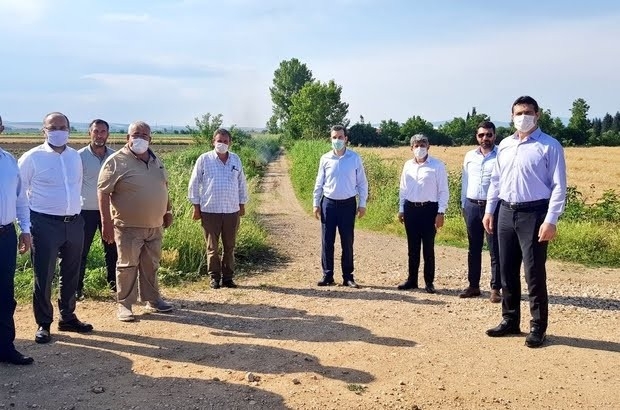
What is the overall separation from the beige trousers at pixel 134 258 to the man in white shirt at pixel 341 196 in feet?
7.28

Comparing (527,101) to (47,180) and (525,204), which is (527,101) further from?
(47,180)

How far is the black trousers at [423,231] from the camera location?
6883 millimetres

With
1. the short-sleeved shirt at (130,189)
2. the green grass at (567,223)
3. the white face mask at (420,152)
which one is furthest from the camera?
the green grass at (567,223)

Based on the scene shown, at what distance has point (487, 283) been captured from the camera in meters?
7.53

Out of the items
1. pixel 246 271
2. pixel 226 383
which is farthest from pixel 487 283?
pixel 226 383

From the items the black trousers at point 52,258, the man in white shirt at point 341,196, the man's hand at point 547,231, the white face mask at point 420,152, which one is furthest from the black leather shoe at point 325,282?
the man's hand at point 547,231

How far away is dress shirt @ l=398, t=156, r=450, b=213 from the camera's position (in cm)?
678

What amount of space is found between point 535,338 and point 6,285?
434 cm

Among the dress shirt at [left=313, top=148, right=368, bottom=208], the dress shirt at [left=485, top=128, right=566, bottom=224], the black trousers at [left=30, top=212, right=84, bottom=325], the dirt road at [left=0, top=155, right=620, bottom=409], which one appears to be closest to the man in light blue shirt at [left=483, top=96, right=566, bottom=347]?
the dress shirt at [left=485, top=128, right=566, bottom=224]

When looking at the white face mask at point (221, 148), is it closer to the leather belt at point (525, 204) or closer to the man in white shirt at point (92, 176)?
the man in white shirt at point (92, 176)

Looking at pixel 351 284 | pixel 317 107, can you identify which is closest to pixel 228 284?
pixel 351 284

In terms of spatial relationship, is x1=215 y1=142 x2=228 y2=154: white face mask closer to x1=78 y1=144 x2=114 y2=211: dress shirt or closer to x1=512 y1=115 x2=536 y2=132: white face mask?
x1=78 y1=144 x2=114 y2=211: dress shirt

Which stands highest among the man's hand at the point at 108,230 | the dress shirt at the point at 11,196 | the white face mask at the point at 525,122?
the white face mask at the point at 525,122

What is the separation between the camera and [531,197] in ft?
15.9
